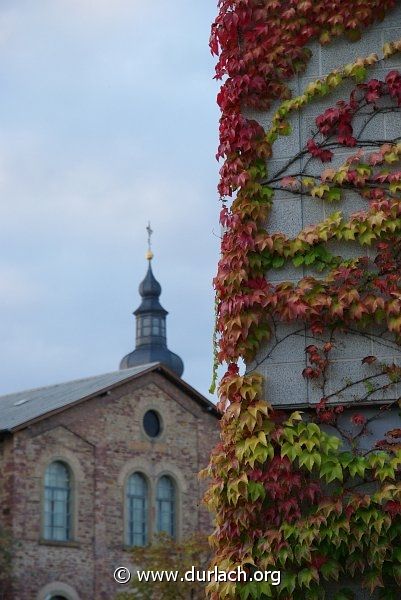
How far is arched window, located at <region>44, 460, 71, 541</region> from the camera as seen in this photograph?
3297 cm

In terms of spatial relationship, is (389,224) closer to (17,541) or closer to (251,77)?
(251,77)

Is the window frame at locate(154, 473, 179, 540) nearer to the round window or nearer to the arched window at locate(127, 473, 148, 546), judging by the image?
the arched window at locate(127, 473, 148, 546)

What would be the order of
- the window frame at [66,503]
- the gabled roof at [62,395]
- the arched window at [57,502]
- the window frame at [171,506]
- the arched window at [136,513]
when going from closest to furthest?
the window frame at [66,503], the arched window at [57,502], the gabled roof at [62,395], the arched window at [136,513], the window frame at [171,506]

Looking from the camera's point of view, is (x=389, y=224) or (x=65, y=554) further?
(x=65, y=554)

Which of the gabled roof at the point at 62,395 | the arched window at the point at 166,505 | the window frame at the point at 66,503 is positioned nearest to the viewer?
the window frame at the point at 66,503

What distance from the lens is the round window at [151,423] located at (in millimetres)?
36062

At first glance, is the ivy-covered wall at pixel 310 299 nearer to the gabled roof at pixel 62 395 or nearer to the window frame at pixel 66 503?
the gabled roof at pixel 62 395

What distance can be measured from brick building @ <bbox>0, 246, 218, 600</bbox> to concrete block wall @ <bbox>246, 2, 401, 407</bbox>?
83.7 feet

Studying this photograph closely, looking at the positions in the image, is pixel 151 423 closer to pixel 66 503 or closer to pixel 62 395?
pixel 62 395

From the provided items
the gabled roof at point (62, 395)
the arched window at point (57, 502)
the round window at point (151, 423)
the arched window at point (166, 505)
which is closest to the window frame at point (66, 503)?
the arched window at point (57, 502)

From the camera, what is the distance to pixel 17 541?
104 ft

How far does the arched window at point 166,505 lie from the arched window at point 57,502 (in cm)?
308

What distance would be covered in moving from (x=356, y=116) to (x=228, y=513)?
2640mm

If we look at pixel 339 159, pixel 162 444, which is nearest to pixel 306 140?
pixel 339 159
